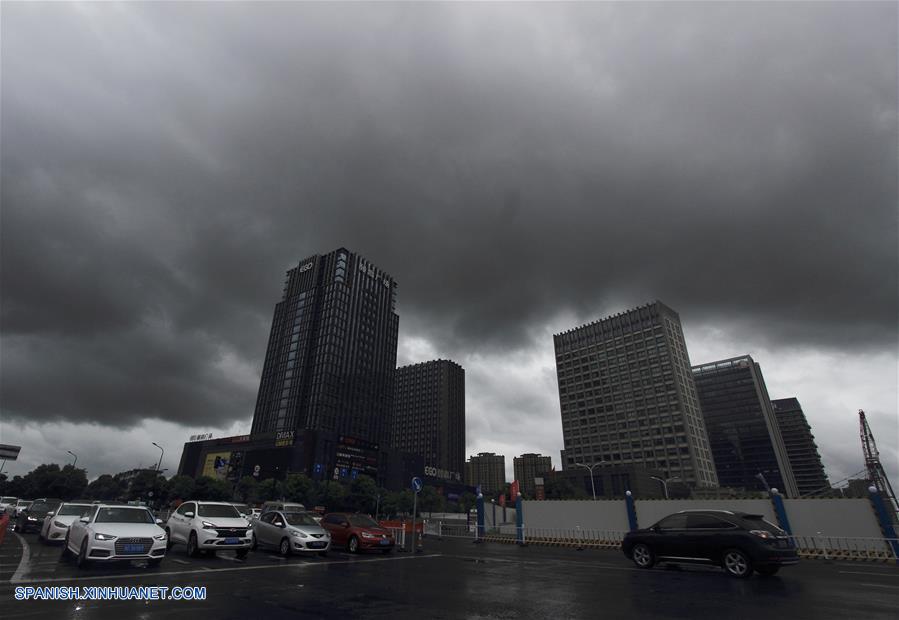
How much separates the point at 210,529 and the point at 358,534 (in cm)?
587

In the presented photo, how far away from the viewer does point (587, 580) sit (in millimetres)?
11625

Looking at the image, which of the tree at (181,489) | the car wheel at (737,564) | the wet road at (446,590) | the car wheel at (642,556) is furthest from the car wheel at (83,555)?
the tree at (181,489)

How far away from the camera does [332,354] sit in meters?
141

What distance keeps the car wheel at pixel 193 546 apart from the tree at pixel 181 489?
103 m

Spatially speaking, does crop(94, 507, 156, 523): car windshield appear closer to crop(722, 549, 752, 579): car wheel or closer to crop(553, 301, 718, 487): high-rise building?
crop(722, 549, 752, 579): car wheel

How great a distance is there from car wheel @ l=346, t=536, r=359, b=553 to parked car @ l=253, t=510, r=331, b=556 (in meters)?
1.66

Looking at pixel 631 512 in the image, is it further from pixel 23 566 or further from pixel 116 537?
pixel 23 566

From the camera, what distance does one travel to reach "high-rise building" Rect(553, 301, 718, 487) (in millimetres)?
121688

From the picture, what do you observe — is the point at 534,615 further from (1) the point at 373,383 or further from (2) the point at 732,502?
(1) the point at 373,383

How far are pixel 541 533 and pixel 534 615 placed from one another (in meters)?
22.7

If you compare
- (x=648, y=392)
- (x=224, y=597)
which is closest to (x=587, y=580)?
(x=224, y=597)

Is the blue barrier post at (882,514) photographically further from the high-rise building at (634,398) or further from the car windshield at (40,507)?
the high-rise building at (634,398)

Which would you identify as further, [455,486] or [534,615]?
[455,486]

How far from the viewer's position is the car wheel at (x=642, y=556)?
14.2 meters
